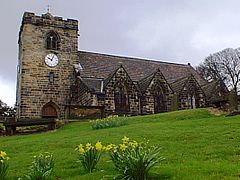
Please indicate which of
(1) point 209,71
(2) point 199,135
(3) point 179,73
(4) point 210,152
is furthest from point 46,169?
(1) point 209,71

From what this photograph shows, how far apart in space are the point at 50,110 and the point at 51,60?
5.80m

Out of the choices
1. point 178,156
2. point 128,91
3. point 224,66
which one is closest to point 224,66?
point 224,66

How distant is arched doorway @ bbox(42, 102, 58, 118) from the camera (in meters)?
41.8

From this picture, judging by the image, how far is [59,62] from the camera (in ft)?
144

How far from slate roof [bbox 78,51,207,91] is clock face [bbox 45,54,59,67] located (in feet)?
10.7

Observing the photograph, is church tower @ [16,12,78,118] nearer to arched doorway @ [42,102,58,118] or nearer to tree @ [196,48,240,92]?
arched doorway @ [42,102,58,118]

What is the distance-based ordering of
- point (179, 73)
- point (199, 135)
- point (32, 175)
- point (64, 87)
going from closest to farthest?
point (32, 175), point (199, 135), point (64, 87), point (179, 73)

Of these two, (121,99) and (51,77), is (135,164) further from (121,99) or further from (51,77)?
(51,77)

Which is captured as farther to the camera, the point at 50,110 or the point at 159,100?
the point at 159,100

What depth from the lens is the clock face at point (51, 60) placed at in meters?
43.3

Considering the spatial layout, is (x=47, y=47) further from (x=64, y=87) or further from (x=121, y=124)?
(x=121, y=124)

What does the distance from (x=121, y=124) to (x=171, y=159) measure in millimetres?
13642

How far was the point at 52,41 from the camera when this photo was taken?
44.2 metres

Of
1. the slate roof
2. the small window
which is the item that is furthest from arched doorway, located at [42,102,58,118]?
the slate roof
